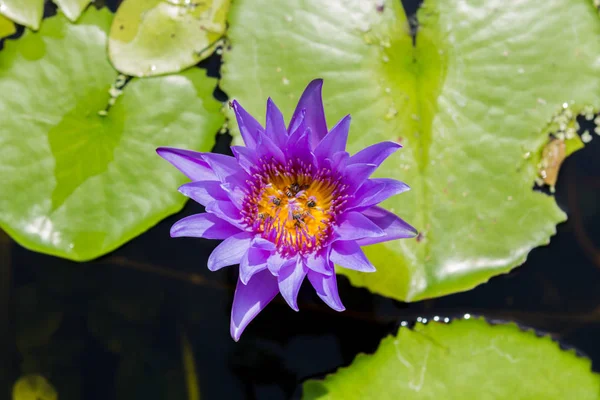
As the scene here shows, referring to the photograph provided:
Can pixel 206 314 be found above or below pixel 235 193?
below

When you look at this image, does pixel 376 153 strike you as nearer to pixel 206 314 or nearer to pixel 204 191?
pixel 204 191

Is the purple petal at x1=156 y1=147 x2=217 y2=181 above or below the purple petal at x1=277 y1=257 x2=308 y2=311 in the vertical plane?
above

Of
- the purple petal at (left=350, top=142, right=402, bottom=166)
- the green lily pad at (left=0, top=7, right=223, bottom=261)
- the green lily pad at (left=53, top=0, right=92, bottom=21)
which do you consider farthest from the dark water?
the purple petal at (left=350, top=142, right=402, bottom=166)

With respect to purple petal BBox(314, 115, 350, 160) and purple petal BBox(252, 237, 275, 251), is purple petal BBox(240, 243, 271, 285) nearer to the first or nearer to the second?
purple petal BBox(252, 237, 275, 251)

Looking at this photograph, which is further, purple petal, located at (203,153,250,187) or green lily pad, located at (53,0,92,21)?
green lily pad, located at (53,0,92,21)

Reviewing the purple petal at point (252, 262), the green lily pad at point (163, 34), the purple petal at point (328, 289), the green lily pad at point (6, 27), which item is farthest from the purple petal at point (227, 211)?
the green lily pad at point (6, 27)

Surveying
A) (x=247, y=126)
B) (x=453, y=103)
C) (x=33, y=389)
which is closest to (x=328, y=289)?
(x=247, y=126)
